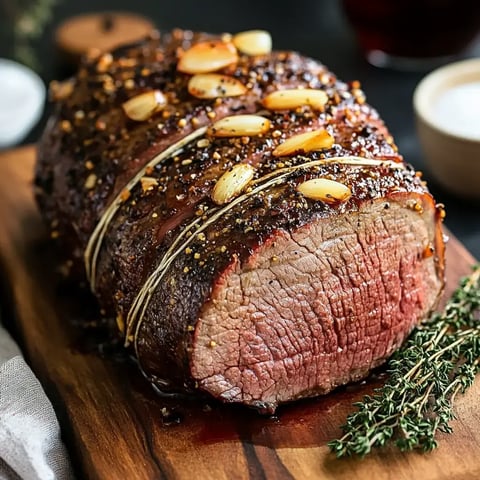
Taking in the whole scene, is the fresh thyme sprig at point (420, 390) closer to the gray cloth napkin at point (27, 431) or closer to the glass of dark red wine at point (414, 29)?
the gray cloth napkin at point (27, 431)

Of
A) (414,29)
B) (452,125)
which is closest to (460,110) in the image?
(452,125)

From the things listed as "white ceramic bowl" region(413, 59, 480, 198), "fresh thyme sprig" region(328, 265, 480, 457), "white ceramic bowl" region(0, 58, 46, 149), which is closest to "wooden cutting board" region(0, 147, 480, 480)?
"fresh thyme sprig" region(328, 265, 480, 457)

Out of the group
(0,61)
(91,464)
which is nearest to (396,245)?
(91,464)

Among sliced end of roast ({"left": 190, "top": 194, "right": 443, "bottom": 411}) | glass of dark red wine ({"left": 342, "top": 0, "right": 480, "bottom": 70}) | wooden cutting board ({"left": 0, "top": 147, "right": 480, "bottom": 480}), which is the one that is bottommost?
glass of dark red wine ({"left": 342, "top": 0, "right": 480, "bottom": 70})

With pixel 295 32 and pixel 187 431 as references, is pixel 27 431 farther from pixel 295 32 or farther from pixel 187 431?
pixel 295 32

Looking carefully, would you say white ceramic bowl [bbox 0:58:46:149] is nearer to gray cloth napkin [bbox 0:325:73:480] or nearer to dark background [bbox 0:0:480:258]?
dark background [bbox 0:0:480:258]

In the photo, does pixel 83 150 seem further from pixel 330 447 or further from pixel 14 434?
pixel 330 447

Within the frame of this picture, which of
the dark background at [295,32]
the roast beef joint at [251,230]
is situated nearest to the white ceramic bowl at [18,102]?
the dark background at [295,32]
